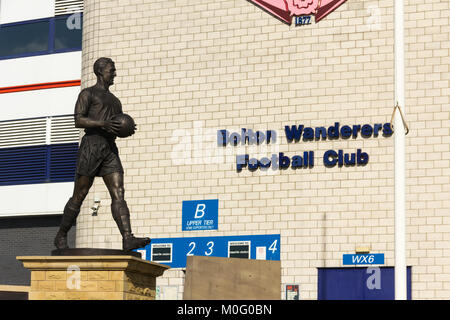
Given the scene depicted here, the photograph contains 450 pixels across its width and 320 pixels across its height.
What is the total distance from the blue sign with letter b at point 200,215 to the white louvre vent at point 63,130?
22.4ft

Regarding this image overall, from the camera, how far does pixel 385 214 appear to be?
908 inches

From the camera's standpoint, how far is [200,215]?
81.7 feet

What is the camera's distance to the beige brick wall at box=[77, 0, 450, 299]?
23.2m

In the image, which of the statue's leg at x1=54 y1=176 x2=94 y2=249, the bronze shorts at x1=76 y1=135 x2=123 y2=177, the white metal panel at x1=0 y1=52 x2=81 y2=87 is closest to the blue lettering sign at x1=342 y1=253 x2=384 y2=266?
the bronze shorts at x1=76 y1=135 x2=123 y2=177

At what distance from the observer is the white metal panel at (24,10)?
31609 millimetres

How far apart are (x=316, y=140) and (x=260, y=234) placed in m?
3.04

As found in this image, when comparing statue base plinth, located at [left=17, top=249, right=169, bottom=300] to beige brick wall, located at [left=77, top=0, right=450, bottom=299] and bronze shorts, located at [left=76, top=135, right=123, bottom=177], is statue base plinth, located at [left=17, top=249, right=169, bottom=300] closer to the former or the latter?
bronze shorts, located at [left=76, top=135, right=123, bottom=177]

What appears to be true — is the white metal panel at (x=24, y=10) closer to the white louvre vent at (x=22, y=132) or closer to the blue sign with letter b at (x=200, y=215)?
the white louvre vent at (x=22, y=132)

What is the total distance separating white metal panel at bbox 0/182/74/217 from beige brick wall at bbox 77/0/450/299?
3356mm

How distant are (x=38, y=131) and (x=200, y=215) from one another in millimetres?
8820
